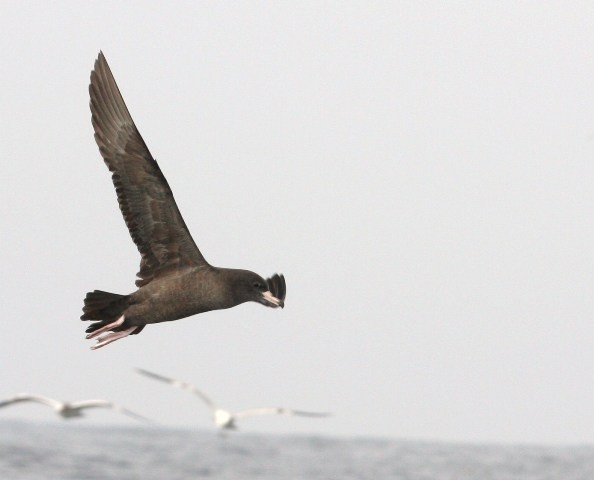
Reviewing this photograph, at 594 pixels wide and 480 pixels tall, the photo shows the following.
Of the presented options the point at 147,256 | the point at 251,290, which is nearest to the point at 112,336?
the point at 147,256

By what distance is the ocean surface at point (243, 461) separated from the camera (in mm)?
124562

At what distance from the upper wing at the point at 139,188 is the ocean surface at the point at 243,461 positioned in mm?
98518

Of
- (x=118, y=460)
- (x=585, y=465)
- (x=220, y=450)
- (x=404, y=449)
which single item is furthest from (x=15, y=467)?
(x=404, y=449)

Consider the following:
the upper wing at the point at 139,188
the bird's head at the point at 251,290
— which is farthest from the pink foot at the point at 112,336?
the bird's head at the point at 251,290

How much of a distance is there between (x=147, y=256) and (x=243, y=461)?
14307 cm

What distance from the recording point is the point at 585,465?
535ft

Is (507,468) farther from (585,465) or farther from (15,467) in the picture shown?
(15,467)

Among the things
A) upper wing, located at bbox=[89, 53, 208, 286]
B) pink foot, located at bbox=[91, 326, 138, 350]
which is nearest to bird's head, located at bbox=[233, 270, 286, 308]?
upper wing, located at bbox=[89, 53, 208, 286]

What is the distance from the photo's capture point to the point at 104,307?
1180 cm

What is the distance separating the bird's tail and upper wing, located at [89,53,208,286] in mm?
233

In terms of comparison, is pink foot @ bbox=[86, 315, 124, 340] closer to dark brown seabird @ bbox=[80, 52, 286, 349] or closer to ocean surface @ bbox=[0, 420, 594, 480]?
dark brown seabird @ bbox=[80, 52, 286, 349]

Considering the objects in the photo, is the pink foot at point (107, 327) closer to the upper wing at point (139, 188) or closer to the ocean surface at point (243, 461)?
the upper wing at point (139, 188)

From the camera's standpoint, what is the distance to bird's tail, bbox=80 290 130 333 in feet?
38.5

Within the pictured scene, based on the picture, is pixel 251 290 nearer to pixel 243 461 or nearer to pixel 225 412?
pixel 225 412
